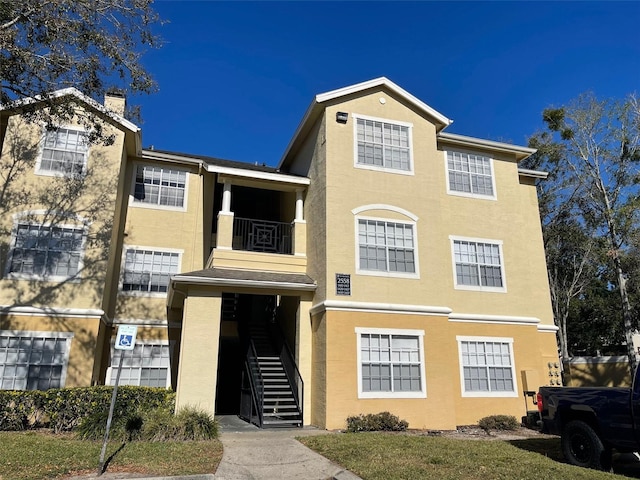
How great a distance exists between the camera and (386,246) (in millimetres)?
14531

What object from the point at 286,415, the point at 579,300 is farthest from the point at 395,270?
the point at 579,300

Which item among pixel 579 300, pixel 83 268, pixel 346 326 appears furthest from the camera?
pixel 579 300

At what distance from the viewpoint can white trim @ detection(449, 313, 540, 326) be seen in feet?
50.1

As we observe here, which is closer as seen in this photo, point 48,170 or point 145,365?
point 48,170

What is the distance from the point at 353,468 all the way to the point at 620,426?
14.6 feet

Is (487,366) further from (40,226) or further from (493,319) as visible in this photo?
(40,226)

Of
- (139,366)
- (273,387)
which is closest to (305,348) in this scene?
(273,387)

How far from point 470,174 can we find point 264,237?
817 cm

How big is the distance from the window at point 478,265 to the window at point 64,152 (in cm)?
1296

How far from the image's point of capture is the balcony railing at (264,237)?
17.6m

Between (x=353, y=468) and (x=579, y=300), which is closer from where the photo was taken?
(x=353, y=468)

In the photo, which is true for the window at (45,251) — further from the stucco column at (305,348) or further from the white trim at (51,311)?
the stucco column at (305,348)

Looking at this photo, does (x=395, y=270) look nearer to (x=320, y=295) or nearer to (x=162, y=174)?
(x=320, y=295)

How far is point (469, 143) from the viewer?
17.3 m
